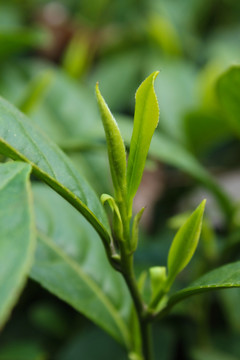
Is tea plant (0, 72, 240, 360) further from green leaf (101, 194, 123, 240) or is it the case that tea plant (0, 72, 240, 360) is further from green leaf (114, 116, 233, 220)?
green leaf (114, 116, 233, 220)

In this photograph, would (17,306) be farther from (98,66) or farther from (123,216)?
(98,66)

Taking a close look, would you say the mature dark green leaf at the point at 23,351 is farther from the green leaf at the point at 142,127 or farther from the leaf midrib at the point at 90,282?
the green leaf at the point at 142,127

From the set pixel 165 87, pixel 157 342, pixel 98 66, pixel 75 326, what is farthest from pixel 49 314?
pixel 98 66

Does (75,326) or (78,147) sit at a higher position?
(78,147)

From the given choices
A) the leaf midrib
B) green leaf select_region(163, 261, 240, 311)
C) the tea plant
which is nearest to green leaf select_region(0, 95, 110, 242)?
the tea plant

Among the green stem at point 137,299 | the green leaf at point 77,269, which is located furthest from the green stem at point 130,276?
the green leaf at point 77,269

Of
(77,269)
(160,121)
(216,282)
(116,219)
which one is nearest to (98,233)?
(116,219)
